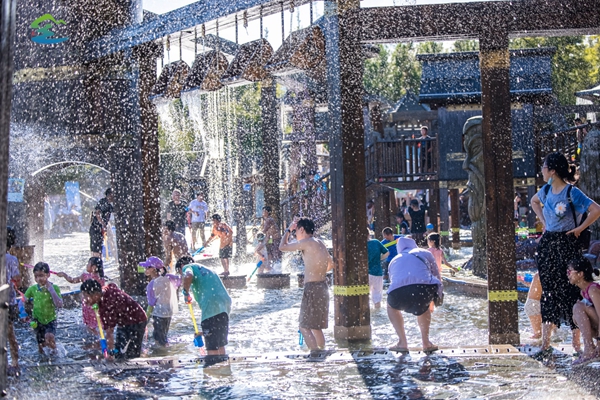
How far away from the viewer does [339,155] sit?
8602 mm

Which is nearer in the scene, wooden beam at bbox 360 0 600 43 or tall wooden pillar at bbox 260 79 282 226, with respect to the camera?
wooden beam at bbox 360 0 600 43

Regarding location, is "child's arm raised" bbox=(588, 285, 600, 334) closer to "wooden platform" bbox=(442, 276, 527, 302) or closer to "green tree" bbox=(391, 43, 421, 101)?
"wooden platform" bbox=(442, 276, 527, 302)

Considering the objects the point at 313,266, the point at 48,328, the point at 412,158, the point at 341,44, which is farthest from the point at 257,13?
the point at 412,158

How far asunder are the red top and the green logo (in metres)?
6.86

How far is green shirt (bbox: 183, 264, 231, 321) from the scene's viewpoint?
26.1ft

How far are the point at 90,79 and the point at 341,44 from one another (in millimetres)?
6728

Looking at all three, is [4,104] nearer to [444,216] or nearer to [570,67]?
[444,216]

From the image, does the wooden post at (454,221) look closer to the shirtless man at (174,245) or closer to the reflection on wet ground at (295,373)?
the shirtless man at (174,245)

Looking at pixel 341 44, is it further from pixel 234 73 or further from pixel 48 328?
pixel 48 328

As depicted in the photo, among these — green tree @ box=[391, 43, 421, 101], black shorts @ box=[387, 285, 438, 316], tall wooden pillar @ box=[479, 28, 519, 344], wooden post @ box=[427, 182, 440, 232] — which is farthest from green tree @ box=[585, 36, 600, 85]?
black shorts @ box=[387, 285, 438, 316]

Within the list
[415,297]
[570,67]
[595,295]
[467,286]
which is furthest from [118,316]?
[570,67]

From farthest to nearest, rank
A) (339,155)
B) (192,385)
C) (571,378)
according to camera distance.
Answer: (339,155)
(192,385)
(571,378)

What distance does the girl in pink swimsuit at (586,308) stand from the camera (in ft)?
22.2

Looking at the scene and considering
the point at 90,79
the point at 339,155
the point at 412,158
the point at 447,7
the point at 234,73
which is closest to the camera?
the point at 447,7
